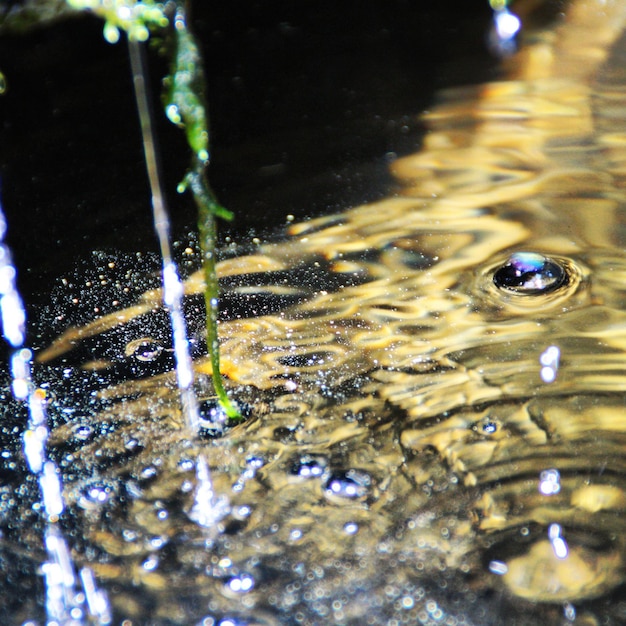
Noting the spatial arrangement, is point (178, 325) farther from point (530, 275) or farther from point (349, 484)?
point (530, 275)

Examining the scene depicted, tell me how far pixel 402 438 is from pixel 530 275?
605 millimetres

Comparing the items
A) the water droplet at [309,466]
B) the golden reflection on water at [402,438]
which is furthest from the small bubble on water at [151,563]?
the water droplet at [309,466]

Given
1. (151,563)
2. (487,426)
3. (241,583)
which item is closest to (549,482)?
(487,426)

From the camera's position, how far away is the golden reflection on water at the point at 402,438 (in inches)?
44.0

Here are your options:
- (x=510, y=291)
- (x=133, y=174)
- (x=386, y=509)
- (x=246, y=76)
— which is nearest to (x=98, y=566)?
(x=386, y=509)

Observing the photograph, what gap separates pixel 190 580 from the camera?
1140mm

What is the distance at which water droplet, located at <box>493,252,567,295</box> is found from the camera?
5.59ft

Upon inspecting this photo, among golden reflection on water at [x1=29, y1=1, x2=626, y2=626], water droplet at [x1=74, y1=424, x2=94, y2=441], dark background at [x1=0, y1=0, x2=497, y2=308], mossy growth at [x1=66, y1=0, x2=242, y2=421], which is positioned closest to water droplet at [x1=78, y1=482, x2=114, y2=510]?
golden reflection on water at [x1=29, y1=1, x2=626, y2=626]

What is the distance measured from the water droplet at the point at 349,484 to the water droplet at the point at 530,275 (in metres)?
0.65

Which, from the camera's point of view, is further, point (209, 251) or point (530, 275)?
point (530, 275)

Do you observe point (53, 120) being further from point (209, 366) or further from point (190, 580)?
point (190, 580)

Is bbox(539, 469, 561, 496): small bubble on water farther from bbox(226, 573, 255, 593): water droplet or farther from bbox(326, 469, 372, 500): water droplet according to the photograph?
bbox(226, 573, 255, 593): water droplet

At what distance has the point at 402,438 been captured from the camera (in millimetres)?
1352

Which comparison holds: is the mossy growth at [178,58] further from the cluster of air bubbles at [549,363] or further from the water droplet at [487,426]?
the cluster of air bubbles at [549,363]
